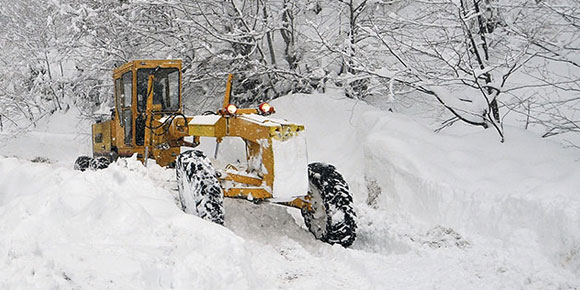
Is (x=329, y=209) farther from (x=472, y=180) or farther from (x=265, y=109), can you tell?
(x=472, y=180)

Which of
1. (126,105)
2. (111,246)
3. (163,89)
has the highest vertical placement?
(163,89)

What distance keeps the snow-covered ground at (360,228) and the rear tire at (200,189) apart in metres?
0.26

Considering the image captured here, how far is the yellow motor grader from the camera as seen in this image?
585 cm

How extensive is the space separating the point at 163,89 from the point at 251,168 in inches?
104

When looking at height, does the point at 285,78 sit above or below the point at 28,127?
above

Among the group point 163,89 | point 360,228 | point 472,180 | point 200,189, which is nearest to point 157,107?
point 163,89

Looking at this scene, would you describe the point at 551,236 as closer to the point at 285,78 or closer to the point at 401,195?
the point at 401,195

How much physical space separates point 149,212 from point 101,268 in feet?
5.19

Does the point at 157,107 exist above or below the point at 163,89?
below

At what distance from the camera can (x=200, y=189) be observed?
5879mm

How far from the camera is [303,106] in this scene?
1145 cm

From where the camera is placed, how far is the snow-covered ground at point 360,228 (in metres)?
3.98

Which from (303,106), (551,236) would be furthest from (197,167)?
(303,106)

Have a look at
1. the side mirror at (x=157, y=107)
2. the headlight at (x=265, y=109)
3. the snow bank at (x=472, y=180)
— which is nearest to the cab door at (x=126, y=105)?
the side mirror at (x=157, y=107)
